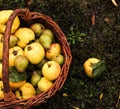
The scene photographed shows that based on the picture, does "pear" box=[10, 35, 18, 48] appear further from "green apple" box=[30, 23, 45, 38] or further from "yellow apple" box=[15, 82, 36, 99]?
"yellow apple" box=[15, 82, 36, 99]

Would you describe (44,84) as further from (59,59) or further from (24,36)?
(24,36)

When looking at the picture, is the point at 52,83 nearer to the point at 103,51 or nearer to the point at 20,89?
the point at 20,89

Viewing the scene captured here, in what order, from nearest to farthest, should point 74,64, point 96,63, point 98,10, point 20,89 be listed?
1. point 20,89
2. point 96,63
3. point 74,64
4. point 98,10

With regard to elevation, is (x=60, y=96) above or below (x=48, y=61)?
below

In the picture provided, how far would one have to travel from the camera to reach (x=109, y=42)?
12.9 feet

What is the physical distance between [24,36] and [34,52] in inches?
9.1

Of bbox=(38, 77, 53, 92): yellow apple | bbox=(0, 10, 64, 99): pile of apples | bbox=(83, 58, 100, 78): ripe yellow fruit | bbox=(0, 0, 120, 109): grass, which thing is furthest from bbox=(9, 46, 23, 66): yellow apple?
bbox=(83, 58, 100, 78): ripe yellow fruit

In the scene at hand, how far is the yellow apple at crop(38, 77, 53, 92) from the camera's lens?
3217 mm

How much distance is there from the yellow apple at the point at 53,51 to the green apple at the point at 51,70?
0.15m

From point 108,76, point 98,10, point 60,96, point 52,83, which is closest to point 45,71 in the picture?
point 52,83

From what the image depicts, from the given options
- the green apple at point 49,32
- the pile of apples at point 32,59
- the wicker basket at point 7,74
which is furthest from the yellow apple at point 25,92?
the green apple at point 49,32

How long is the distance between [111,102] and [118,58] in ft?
1.69

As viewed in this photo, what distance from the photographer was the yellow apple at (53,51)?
3.42 m

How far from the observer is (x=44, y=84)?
3.23m
